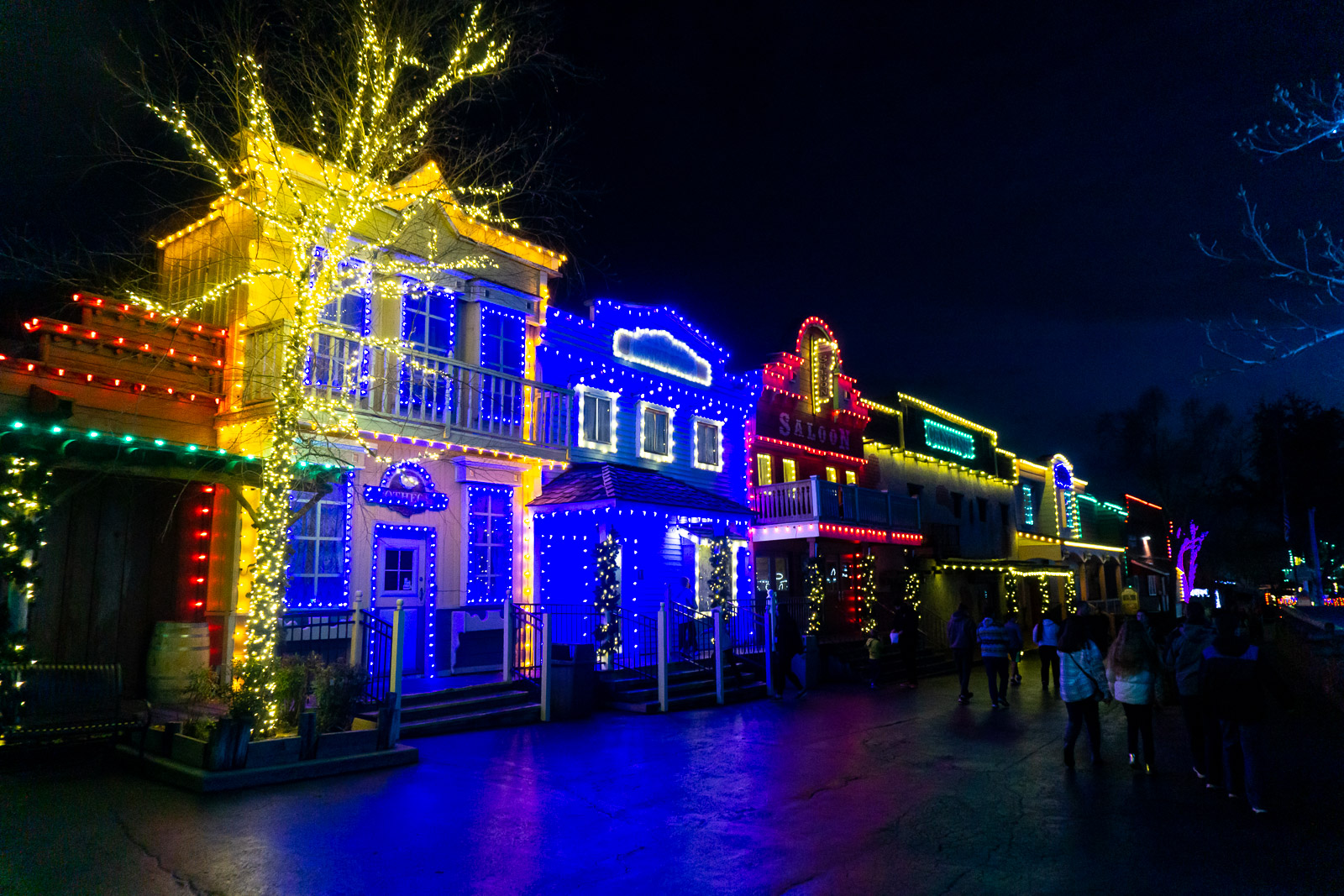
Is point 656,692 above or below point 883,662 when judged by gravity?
above

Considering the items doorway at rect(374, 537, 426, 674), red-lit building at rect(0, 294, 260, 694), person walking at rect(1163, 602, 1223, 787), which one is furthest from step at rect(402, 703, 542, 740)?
person walking at rect(1163, 602, 1223, 787)

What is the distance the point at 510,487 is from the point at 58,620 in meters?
7.02

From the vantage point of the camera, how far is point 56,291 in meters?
13.0

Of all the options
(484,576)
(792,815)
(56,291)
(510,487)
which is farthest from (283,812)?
(56,291)

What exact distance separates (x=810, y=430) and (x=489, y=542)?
38.2 ft

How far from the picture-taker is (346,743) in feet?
27.9

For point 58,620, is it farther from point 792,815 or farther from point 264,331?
point 792,815

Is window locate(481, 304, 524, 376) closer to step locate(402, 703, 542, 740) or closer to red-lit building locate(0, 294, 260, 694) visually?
red-lit building locate(0, 294, 260, 694)

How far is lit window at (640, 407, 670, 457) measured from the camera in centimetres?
1866

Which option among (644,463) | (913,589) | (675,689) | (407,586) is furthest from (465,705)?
(913,589)

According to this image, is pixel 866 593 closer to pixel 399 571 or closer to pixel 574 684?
pixel 574 684

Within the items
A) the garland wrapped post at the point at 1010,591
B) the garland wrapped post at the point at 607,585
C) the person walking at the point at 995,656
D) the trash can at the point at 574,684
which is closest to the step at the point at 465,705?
the trash can at the point at 574,684

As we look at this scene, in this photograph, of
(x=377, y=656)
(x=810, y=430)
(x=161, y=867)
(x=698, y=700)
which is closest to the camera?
(x=161, y=867)

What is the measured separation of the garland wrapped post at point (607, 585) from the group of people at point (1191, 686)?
7.75m
